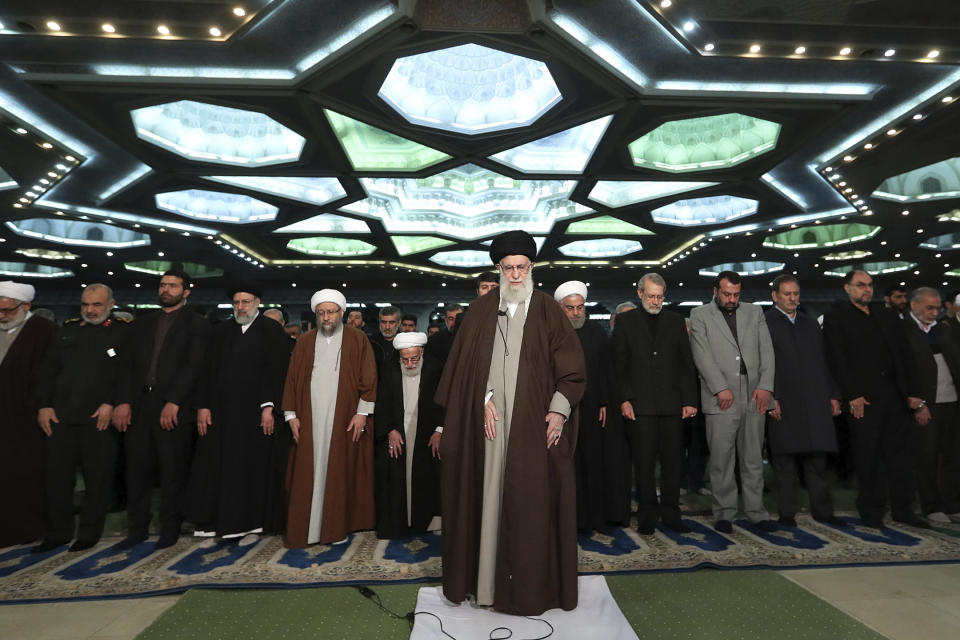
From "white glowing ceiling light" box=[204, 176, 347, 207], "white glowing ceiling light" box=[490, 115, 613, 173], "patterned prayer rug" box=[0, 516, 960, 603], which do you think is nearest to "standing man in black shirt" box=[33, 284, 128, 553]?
"patterned prayer rug" box=[0, 516, 960, 603]

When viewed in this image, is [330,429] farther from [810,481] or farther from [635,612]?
[810,481]

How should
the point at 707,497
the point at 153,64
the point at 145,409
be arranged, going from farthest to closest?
the point at 153,64 < the point at 707,497 < the point at 145,409

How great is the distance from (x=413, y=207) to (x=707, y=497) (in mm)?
10843

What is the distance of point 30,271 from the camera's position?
1848 cm

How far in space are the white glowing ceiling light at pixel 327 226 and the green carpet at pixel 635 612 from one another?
1222cm

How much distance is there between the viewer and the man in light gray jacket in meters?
3.79

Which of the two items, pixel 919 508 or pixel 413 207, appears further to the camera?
pixel 413 207

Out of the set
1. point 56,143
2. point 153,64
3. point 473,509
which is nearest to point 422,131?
point 153,64

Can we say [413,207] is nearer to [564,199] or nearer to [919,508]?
[564,199]

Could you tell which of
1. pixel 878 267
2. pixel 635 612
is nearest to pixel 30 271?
pixel 635 612

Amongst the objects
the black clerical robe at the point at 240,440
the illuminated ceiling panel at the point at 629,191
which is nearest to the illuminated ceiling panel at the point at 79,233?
the black clerical robe at the point at 240,440

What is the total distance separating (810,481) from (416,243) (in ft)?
46.6

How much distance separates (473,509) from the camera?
100 inches

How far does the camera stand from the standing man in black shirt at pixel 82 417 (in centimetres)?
360
